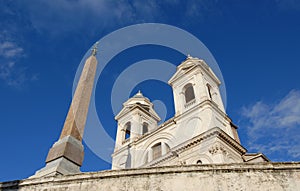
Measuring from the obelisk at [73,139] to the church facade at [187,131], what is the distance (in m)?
12.3

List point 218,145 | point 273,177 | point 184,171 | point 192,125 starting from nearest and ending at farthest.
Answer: point 273,177 < point 184,171 < point 218,145 < point 192,125

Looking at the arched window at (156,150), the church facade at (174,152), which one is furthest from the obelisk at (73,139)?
the arched window at (156,150)

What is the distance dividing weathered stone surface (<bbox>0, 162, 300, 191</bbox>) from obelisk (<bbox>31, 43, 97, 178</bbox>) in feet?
2.96

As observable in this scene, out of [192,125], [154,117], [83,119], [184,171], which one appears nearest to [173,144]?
[192,125]

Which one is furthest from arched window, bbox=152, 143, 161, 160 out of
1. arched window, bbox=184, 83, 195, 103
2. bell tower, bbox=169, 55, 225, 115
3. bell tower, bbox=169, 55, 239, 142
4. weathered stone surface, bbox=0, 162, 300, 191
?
weathered stone surface, bbox=0, 162, 300, 191

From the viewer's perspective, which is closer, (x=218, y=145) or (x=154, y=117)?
(x=218, y=145)

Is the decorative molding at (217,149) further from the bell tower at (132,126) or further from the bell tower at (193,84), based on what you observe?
the bell tower at (132,126)

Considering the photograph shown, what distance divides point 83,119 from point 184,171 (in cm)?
472

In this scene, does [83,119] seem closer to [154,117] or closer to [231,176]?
[231,176]

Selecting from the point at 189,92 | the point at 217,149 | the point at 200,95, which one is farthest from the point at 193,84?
the point at 217,149

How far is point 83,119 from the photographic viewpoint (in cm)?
882

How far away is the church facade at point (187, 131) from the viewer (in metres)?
20.3

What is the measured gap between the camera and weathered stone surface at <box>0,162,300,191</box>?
495 centimetres

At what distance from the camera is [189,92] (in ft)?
90.5
